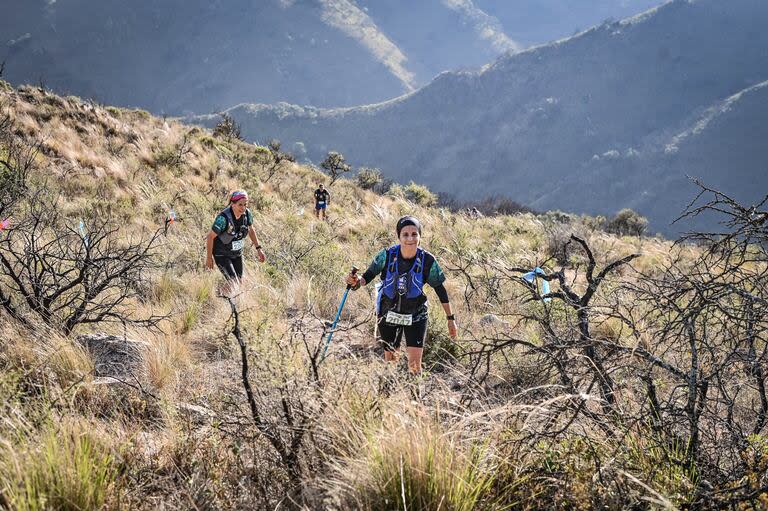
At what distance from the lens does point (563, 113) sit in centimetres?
15825

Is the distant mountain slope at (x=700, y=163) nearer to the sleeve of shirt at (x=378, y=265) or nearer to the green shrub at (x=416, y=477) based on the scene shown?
the sleeve of shirt at (x=378, y=265)

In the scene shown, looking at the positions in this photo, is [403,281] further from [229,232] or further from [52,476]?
[229,232]

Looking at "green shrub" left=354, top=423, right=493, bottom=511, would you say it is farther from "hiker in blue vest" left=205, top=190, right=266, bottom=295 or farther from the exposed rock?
"hiker in blue vest" left=205, top=190, right=266, bottom=295

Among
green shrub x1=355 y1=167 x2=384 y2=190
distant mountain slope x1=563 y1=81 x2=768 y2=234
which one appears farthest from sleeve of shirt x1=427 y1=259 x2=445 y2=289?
distant mountain slope x1=563 y1=81 x2=768 y2=234

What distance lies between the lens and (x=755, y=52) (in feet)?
472

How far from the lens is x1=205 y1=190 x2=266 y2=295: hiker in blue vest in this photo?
261 inches

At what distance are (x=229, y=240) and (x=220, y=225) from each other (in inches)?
11.4

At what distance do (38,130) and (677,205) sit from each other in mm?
114376

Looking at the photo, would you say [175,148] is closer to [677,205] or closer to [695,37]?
[677,205]

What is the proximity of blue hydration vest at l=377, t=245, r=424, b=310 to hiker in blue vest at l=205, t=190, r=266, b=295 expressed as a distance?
2896 mm

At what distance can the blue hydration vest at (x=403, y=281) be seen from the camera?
4.66 metres

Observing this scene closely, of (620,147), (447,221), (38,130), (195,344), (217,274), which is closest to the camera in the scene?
(195,344)

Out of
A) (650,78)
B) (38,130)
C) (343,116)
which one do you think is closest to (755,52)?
(650,78)

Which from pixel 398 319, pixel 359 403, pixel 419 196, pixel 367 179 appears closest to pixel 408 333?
pixel 398 319
